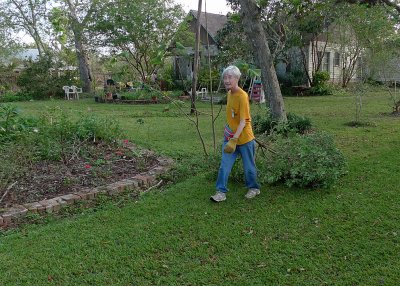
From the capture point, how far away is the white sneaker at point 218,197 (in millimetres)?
4387

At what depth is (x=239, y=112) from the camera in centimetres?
421

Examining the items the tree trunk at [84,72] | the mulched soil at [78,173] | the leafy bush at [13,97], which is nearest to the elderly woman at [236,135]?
the mulched soil at [78,173]

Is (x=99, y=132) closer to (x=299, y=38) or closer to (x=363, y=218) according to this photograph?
(x=363, y=218)

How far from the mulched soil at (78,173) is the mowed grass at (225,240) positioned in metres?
0.68

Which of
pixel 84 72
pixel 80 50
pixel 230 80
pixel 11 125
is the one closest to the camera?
pixel 230 80

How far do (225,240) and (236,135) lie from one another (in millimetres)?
1201

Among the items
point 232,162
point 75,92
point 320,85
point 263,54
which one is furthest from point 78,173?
point 75,92

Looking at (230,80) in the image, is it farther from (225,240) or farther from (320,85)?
(320,85)

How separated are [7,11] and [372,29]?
2707 centimetres

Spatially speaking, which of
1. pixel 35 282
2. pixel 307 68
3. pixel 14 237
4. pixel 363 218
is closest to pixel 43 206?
pixel 14 237

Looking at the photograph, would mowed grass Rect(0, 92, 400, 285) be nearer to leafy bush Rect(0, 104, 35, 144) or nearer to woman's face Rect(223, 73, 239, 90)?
woman's face Rect(223, 73, 239, 90)

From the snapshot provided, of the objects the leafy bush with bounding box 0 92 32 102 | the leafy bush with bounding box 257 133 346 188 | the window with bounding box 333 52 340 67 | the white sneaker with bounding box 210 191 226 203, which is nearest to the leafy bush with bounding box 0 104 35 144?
the white sneaker with bounding box 210 191 226 203

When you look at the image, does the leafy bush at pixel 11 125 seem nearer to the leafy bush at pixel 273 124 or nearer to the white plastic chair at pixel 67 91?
the leafy bush at pixel 273 124

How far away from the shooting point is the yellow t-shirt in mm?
4176
